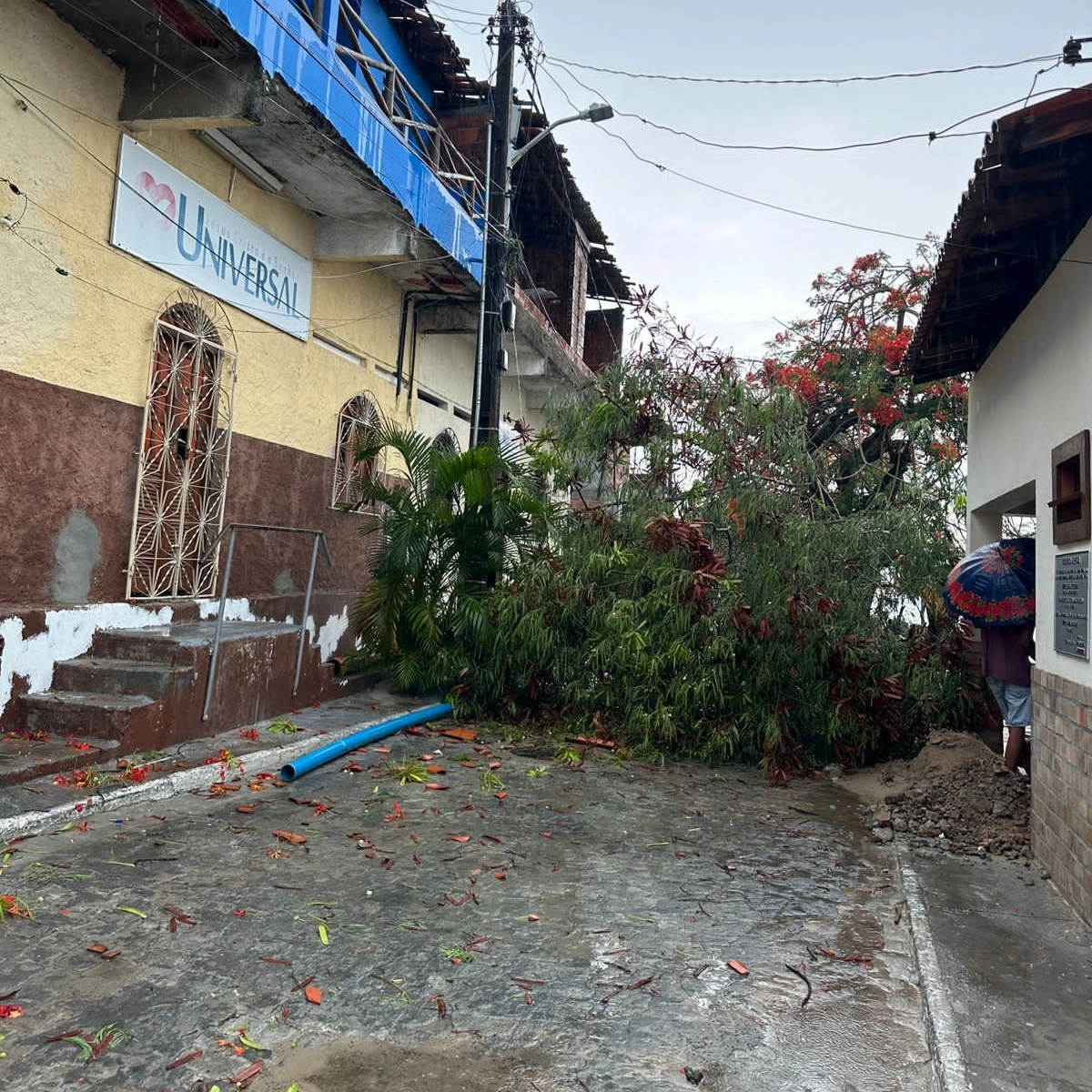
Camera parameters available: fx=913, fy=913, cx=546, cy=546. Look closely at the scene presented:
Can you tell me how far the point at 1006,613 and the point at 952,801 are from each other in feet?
4.73

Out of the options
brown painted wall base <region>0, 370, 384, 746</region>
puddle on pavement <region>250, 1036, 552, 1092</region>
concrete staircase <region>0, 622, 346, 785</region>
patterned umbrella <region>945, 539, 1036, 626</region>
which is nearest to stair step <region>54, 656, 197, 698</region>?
concrete staircase <region>0, 622, 346, 785</region>

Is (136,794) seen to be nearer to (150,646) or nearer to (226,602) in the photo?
(150,646)

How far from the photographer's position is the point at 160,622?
25.4ft

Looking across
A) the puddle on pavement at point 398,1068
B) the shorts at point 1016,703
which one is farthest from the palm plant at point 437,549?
the puddle on pavement at point 398,1068

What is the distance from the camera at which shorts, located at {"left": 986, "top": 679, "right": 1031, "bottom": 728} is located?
6.90m

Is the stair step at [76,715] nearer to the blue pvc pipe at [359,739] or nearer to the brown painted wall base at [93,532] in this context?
the brown painted wall base at [93,532]

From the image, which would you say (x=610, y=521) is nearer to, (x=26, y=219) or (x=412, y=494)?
(x=412, y=494)

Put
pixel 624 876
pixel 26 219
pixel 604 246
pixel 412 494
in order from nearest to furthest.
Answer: pixel 624 876, pixel 26 219, pixel 412 494, pixel 604 246

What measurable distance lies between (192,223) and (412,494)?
3499mm

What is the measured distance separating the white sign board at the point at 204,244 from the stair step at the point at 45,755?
379cm

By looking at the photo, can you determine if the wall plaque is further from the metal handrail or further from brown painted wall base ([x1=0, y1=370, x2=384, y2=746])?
brown painted wall base ([x1=0, y1=370, x2=384, y2=746])

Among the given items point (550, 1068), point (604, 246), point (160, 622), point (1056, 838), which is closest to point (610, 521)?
point (160, 622)

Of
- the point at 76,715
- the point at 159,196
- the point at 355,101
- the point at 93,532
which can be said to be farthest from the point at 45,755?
the point at 355,101

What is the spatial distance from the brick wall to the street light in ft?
21.6
